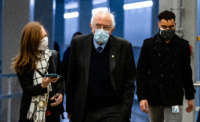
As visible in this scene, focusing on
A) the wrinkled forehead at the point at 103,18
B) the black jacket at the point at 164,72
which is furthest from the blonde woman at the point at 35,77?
the black jacket at the point at 164,72

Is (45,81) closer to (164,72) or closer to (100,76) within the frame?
(100,76)

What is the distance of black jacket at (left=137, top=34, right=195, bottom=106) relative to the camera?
12.2 feet

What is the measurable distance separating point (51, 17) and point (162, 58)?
3.47 m

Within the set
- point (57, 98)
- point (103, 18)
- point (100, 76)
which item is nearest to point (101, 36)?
point (103, 18)

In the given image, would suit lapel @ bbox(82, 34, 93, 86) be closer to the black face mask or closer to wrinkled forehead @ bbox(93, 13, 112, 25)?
wrinkled forehead @ bbox(93, 13, 112, 25)

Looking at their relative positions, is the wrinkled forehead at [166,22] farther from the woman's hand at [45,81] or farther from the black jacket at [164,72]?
the woman's hand at [45,81]

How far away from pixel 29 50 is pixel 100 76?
0.83 m

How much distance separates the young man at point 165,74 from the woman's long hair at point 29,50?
1.07m

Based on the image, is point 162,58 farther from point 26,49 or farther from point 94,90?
point 26,49

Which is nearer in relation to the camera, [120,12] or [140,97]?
A: [140,97]

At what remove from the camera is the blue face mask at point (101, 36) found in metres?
3.09

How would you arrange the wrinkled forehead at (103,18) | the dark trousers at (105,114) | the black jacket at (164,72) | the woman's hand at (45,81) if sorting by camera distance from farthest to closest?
the black jacket at (164,72), the woman's hand at (45,81), the wrinkled forehead at (103,18), the dark trousers at (105,114)

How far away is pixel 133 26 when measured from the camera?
6117mm

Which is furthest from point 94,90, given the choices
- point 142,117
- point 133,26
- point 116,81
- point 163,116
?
point 142,117
